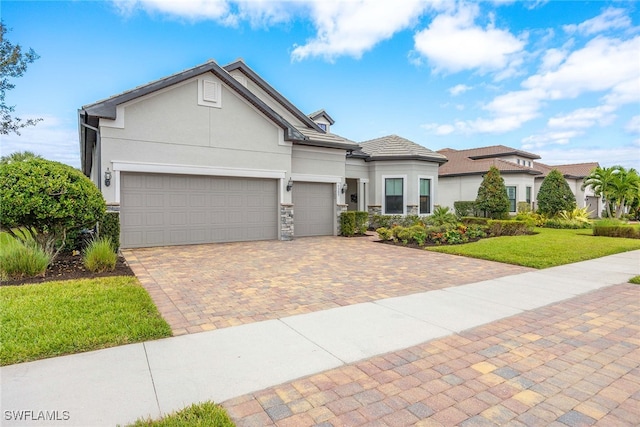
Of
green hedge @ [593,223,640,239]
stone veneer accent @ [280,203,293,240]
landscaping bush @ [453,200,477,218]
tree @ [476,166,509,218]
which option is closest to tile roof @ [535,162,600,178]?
landscaping bush @ [453,200,477,218]

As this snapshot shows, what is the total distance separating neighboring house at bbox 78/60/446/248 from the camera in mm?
10852

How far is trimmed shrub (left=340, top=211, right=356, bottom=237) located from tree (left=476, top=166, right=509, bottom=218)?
1029 cm

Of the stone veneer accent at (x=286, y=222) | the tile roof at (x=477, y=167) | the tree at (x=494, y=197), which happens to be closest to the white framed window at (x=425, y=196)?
the tree at (x=494, y=197)

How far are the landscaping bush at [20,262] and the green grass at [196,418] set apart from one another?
6.15 metres

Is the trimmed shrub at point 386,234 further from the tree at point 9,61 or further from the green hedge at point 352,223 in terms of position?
the tree at point 9,61

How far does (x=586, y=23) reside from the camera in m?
12.3

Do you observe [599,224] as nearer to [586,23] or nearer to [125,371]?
[586,23]

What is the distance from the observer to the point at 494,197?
2130 cm

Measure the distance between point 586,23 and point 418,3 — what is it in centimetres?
597

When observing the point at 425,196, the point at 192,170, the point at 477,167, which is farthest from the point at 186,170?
the point at 477,167

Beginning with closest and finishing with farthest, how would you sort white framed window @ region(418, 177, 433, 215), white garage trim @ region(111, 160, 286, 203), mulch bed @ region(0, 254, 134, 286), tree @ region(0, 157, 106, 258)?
mulch bed @ region(0, 254, 134, 286)
tree @ region(0, 157, 106, 258)
white garage trim @ region(111, 160, 286, 203)
white framed window @ region(418, 177, 433, 215)

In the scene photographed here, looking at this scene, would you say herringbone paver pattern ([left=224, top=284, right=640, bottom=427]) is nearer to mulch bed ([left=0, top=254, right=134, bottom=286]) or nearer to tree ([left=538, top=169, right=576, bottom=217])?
mulch bed ([left=0, top=254, right=134, bottom=286])

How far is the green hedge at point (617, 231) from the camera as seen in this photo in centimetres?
1571

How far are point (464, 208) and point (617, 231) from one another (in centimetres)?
924
